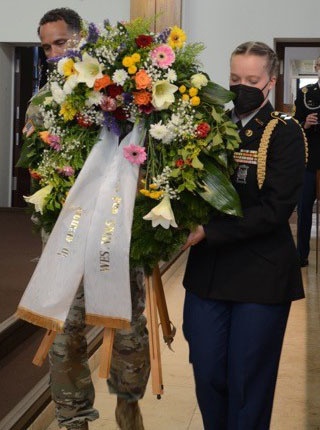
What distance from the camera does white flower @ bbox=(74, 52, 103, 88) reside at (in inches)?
86.4

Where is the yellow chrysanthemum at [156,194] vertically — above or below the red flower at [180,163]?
below

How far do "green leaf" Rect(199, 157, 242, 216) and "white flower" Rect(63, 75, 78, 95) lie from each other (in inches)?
17.6

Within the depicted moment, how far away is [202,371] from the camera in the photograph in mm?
2326

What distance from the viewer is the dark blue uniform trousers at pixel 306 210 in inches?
253

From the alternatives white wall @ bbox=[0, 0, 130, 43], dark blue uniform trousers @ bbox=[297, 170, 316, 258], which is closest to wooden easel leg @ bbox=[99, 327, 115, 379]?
dark blue uniform trousers @ bbox=[297, 170, 316, 258]

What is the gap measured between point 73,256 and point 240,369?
581 millimetres

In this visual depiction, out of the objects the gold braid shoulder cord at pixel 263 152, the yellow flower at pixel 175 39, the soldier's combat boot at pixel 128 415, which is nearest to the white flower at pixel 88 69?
the yellow flower at pixel 175 39

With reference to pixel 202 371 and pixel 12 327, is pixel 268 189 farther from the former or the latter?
pixel 12 327

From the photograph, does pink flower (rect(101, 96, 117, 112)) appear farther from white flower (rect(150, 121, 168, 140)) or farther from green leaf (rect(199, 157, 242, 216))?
green leaf (rect(199, 157, 242, 216))

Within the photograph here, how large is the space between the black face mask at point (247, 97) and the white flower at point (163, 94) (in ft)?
0.58

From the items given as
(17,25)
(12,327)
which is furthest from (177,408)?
(17,25)

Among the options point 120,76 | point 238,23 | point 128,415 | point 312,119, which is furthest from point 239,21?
point 120,76

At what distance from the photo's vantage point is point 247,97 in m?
2.20

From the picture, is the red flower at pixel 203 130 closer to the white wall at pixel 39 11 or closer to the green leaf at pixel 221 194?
the green leaf at pixel 221 194
